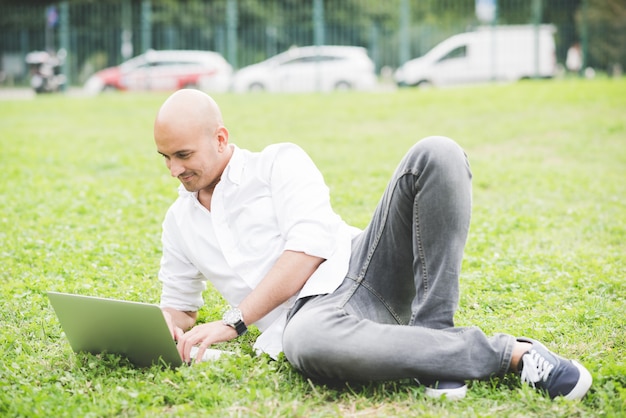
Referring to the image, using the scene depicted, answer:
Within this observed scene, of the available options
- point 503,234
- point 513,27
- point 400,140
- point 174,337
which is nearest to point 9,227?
point 174,337

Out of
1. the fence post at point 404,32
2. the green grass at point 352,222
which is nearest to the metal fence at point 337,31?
the fence post at point 404,32

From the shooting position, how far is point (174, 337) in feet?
12.0

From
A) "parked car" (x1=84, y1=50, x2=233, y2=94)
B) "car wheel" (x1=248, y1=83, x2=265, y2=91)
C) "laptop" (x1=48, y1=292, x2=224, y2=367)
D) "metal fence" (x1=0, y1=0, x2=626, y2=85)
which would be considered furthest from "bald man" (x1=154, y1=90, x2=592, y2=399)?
"car wheel" (x1=248, y1=83, x2=265, y2=91)

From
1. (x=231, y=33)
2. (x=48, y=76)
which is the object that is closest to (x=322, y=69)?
(x=231, y=33)

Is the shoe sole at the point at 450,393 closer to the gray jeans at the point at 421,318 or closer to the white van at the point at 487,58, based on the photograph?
the gray jeans at the point at 421,318

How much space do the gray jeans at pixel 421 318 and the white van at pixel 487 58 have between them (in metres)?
18.3

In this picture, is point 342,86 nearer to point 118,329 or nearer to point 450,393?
point 118,329

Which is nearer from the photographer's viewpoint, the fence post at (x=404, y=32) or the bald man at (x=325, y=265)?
the bald man at (x=325, y=265)

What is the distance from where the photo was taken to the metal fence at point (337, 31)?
→ 21.8m

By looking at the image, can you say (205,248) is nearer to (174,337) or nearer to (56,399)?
(174,337)

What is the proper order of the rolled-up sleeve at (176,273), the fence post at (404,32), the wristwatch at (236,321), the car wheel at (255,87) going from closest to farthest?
the wristwatch at (236,321), the rolled-up sleeve at (176,273), the fence post at (404,32), the car wheel at (255,87)

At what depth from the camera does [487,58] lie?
819 inches

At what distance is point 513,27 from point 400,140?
1054 cm

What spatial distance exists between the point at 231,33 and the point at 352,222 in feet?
57.9
